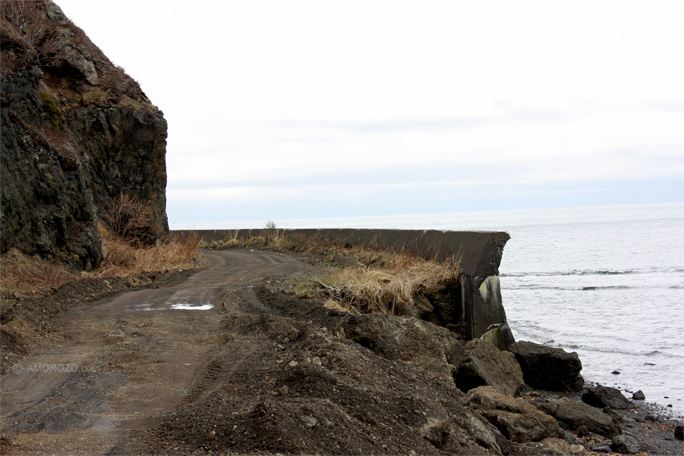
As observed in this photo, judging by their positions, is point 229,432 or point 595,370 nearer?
point 229,432

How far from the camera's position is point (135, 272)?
15.2 meters

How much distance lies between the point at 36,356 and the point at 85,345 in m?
0.73

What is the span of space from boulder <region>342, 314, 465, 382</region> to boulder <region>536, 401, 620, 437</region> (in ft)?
4.91

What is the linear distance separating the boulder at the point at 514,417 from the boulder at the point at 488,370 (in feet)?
3.54

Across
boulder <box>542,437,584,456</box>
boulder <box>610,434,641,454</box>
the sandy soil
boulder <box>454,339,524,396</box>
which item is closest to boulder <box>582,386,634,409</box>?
the sandy soil

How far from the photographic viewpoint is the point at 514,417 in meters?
6.75

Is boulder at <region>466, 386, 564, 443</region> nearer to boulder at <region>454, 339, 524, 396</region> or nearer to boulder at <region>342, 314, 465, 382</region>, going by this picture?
boulder at <region>342, 314, 465, 382</region>

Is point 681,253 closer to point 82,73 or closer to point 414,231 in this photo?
point 414,231

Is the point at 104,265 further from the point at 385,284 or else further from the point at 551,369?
the point at 551,369

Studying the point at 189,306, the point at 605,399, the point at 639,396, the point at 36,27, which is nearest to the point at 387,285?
the point at 189,306

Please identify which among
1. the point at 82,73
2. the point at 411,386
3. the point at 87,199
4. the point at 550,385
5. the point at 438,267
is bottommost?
the point at 550,385

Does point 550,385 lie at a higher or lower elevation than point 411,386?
lower

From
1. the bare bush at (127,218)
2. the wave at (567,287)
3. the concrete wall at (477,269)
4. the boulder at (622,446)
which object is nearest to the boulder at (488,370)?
the concrete wall at (477,269)

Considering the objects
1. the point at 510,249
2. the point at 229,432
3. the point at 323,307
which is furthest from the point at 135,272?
the point at 510,249
